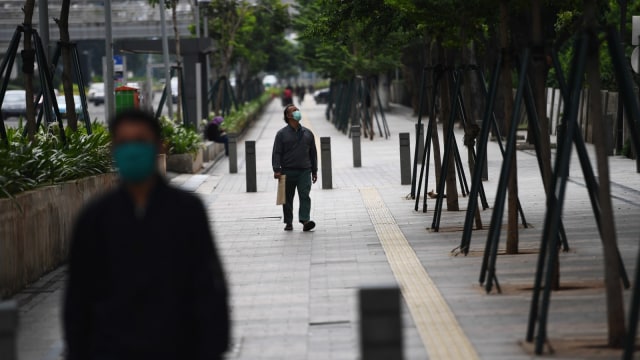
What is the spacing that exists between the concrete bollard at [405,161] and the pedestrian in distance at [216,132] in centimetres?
1336

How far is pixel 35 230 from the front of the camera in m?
12.2

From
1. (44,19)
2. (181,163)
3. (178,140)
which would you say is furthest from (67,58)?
(178,140)

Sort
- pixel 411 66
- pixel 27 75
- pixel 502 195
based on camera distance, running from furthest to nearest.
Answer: pixel 411 66, pixel 27 75, pixel 502 195

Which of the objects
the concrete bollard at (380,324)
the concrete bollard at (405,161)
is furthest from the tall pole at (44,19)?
the concrete bollard at (380,324)

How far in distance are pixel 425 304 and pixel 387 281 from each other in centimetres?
129

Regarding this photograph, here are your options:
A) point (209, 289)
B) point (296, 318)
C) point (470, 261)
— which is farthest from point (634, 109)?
point (209, 289)

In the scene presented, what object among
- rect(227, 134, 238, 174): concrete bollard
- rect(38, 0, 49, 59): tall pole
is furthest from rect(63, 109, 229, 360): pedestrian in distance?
rect(227, 134, 238, 174): concrete bollard

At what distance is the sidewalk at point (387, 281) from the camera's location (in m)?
8.72

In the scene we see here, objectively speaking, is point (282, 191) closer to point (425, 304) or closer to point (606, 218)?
point (425, 304)

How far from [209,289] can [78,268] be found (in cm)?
50

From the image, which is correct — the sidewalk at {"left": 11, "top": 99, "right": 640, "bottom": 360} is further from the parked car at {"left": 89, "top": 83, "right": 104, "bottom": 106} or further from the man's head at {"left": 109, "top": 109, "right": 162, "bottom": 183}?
the parked car at {"left": 89, "top": 83, "right": 104, "bottom": 106}

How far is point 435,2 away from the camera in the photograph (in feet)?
46.3

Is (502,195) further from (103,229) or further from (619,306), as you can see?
(103,229)

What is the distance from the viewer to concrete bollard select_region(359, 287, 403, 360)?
5578 millimetres
